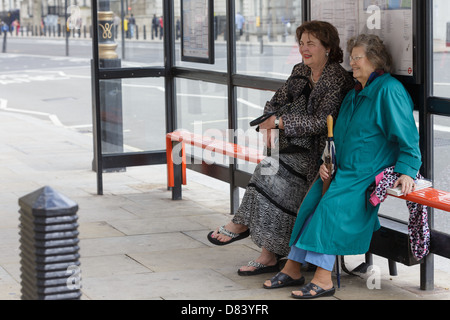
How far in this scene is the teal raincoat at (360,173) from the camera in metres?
4.43

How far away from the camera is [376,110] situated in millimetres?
4434

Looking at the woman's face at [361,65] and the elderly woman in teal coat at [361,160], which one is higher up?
the woman's face at [361,65]

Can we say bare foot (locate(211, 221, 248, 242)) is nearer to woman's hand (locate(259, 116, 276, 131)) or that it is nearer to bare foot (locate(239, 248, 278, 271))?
bare foot (locate(239, 248, 278, 271))

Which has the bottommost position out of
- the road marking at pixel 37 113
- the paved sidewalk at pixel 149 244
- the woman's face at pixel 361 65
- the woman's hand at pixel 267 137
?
the paved sidewalk at pixel 149 244

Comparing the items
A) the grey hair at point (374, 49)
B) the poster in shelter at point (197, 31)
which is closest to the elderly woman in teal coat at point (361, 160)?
the grey hair at point (374, 49)

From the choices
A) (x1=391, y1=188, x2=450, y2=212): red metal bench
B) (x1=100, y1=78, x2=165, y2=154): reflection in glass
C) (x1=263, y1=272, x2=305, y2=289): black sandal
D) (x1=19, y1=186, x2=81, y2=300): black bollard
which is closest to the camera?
(x1=19, y1=186, x2=81, y2=300): black bollard

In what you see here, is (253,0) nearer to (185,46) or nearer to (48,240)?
(185,46)

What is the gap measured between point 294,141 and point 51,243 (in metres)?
2.09

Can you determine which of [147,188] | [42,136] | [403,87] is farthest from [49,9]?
[403,87]

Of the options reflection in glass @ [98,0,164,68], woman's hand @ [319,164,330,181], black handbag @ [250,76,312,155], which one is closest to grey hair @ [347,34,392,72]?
black handbag @ [250,76,312,155]

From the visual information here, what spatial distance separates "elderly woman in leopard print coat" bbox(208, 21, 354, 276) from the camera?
191 inches

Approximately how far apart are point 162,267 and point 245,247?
76 centimetres

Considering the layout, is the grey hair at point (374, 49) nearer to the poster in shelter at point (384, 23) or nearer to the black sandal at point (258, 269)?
the poster in shelter at point (384, 23)

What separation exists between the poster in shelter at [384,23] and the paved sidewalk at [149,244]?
1372 millimetres
